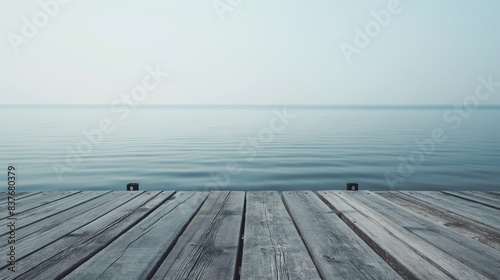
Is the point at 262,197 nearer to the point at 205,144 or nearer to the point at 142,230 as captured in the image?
the point at 142,230

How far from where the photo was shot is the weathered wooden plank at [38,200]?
3088mm

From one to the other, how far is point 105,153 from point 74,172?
4.13m

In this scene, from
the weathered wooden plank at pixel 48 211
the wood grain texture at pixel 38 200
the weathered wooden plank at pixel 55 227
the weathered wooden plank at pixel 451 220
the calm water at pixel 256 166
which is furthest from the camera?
the calm water at pixel 256 166

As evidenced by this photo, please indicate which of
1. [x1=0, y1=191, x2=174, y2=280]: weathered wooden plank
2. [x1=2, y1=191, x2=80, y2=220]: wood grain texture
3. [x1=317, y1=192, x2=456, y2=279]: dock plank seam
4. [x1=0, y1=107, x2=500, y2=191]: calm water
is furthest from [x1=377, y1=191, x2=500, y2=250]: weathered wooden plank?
[x1=0, y1=107, x2=500, y2=191]: calm water

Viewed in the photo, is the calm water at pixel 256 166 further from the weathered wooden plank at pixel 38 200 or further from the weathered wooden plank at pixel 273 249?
the weathered wooden plank at pixel 273 249

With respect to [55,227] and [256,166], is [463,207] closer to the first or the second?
[55,227]

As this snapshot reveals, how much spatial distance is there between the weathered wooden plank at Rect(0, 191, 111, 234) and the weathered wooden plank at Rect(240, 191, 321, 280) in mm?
1635

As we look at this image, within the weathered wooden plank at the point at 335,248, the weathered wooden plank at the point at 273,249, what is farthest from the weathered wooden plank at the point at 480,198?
the weathered wooden plank at the point at 273,249

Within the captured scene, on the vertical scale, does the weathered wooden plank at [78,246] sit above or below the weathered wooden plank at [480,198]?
below

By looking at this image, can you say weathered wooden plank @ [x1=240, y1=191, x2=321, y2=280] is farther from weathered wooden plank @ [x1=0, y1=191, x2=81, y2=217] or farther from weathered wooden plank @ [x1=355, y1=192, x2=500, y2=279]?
weathered wooden plank @ [x1=0, y1=191, x2=81, y2=217]

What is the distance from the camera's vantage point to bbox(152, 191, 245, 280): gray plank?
1.65 metres

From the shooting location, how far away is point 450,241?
208cm

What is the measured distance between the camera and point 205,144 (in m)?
18.5

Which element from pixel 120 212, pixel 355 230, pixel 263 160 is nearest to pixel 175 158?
pixel 263 160
